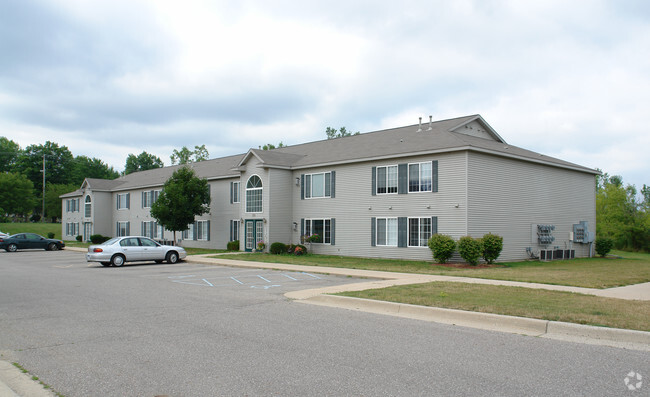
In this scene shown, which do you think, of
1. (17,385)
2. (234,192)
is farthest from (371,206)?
(17,385)

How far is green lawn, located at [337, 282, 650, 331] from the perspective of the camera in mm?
9219

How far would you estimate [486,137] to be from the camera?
98.8 feet

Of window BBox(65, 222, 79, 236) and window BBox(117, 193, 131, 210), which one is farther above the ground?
window BBox(117, 193, 131, 210)

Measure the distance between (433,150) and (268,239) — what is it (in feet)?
40.8

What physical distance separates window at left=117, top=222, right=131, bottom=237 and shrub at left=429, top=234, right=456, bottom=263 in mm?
36815

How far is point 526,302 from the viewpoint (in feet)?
36.5

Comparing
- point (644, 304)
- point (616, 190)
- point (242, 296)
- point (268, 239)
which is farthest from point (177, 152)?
point (644, 304)

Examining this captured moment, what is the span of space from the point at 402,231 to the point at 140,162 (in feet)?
318

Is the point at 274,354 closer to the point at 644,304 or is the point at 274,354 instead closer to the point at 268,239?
the point at 644,304

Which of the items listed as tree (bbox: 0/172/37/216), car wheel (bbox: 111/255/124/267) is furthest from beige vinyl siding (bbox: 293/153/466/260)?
tree (bbox: 0/172/37/216)

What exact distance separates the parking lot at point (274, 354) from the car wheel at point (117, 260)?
1198cm

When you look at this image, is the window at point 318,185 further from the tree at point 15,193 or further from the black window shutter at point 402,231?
the tree at point 15,193

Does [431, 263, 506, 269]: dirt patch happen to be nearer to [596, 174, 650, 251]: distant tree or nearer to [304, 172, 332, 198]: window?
[304, 172, 332, 198]: window

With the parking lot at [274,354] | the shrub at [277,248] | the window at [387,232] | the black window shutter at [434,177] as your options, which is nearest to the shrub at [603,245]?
the black window shutter at [434,177]
